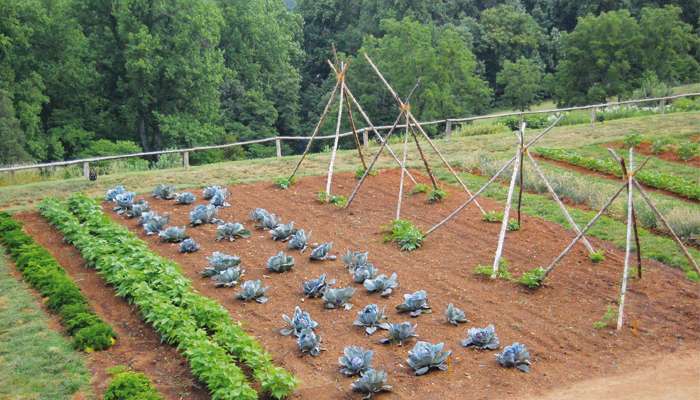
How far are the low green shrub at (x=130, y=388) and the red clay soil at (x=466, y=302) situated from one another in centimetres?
172

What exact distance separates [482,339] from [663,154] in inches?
526

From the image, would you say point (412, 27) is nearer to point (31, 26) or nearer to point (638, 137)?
point (31, 26)

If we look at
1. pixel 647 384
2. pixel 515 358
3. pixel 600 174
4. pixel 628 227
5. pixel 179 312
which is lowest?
pixel 647 384

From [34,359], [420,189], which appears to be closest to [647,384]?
[34,359]

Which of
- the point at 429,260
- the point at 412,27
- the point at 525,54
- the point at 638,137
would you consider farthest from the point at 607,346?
the point at 525,54

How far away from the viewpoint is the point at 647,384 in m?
10.0

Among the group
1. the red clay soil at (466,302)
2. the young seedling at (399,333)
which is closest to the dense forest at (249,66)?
the red clay soil at (466,302)

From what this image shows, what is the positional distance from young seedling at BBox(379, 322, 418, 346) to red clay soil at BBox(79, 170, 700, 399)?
13cm

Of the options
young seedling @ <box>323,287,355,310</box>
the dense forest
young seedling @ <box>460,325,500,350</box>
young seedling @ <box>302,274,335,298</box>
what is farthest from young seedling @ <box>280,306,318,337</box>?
the dense forest

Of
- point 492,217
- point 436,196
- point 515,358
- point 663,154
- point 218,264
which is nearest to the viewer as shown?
point 515,358

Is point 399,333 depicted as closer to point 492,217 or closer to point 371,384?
point 371,384

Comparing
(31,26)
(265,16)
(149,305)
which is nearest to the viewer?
(149,305)

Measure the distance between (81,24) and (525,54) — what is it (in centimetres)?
3109

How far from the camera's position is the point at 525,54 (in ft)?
193
